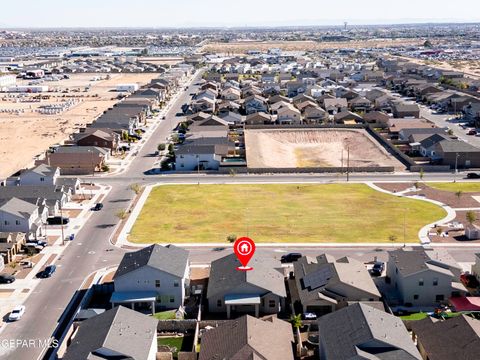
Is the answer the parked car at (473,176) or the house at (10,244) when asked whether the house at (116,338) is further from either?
the parked car at (473,176)

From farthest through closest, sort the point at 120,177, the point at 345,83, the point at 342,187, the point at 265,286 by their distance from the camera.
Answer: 1. the point at 345,83
2. the point at 120,177
3. the point at 342,187
4. the point at 265,286

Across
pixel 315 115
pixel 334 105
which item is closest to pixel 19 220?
pixel 315 115

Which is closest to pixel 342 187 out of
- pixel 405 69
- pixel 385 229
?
pixel 385 229

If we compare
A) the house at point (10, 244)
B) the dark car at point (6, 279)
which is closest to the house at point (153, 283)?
the dark car at point (6, 279)

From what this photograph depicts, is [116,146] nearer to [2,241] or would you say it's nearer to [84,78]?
[2,241]

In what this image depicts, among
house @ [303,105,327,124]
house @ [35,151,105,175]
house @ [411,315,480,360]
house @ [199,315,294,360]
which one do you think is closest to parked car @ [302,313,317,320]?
house @ [199,315,294,360]
